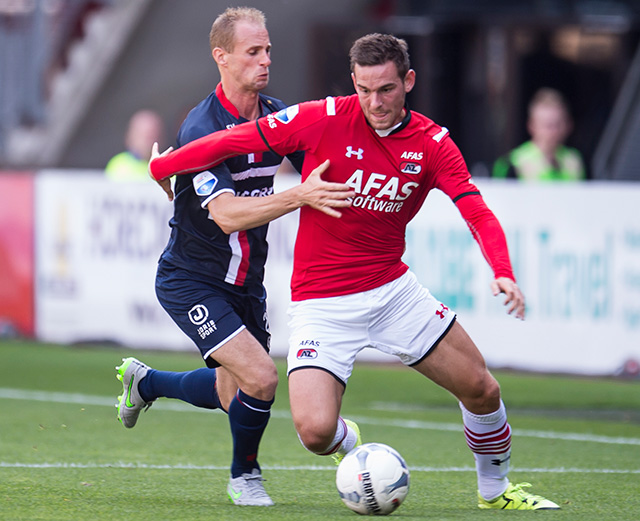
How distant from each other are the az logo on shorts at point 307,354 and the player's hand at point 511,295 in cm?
92

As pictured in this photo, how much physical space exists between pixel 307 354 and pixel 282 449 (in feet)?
8.01

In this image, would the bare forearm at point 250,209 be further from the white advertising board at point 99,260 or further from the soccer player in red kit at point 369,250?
the white advertising board at point 99,260

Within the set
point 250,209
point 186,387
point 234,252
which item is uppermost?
point 250,209

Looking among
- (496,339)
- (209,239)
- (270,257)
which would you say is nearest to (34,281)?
(270,257)

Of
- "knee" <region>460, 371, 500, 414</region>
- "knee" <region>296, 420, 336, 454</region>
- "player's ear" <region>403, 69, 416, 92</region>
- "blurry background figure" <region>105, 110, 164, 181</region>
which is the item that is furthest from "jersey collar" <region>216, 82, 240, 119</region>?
"blurry background figure" <region>105, 110, 164, 181</region>

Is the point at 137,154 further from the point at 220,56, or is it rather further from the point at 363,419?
the point at 220,56

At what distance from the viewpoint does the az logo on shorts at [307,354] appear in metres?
5.95

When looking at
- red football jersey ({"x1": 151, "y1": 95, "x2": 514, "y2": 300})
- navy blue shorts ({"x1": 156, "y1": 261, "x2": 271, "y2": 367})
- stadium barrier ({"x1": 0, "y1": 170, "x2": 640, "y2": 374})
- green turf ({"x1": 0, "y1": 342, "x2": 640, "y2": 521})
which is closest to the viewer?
red football jersey ({"x1": 151, "y1": 95, "x2": 514, "y2": 300})

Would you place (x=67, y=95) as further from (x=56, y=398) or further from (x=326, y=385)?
(x=326, y=385)

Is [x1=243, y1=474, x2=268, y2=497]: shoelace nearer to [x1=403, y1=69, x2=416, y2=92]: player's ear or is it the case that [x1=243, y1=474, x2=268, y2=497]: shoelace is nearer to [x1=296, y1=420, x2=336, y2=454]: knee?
[x1=296, y1=420, x2=336, y2=454]: knee

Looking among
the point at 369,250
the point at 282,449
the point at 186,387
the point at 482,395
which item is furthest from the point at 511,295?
the point at 282,449

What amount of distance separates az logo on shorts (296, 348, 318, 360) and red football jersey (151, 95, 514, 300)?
0.90 ft

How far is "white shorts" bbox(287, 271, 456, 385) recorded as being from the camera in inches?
235

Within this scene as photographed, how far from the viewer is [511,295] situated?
5.51m
